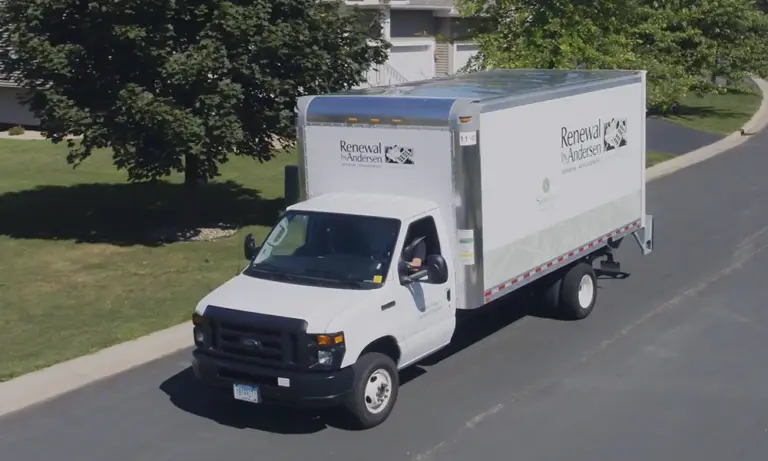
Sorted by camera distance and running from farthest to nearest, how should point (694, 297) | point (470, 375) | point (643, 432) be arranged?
1. point (694, 297)
2. point (470, 375)
3. point (643, 432)

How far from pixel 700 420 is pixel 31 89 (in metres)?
12.1

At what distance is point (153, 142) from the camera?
16.8 metres

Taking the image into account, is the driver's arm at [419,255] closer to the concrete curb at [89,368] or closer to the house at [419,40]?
the concrete curb at [89,368]

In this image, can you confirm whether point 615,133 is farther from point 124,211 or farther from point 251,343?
point 124,211

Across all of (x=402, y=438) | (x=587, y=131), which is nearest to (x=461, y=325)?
(x=587, y=131)

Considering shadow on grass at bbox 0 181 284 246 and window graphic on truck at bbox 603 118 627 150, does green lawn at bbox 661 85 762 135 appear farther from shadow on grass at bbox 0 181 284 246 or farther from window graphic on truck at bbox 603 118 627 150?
window graphic on truck at bbox 603 118 627 150

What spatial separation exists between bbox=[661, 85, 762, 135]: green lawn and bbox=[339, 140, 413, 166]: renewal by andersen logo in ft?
83.6

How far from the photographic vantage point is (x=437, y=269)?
1012 cm

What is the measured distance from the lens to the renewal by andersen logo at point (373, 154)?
1092cm

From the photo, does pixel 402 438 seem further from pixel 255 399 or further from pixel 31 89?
pixel 31 89

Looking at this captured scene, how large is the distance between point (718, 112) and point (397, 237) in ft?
108

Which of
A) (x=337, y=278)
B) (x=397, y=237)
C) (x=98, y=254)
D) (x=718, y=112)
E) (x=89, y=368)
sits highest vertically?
(x=397, y=237)

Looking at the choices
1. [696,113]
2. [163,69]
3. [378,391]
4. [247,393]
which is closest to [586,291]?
[378,391]

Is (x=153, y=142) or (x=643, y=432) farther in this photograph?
(x=153, y=142)
